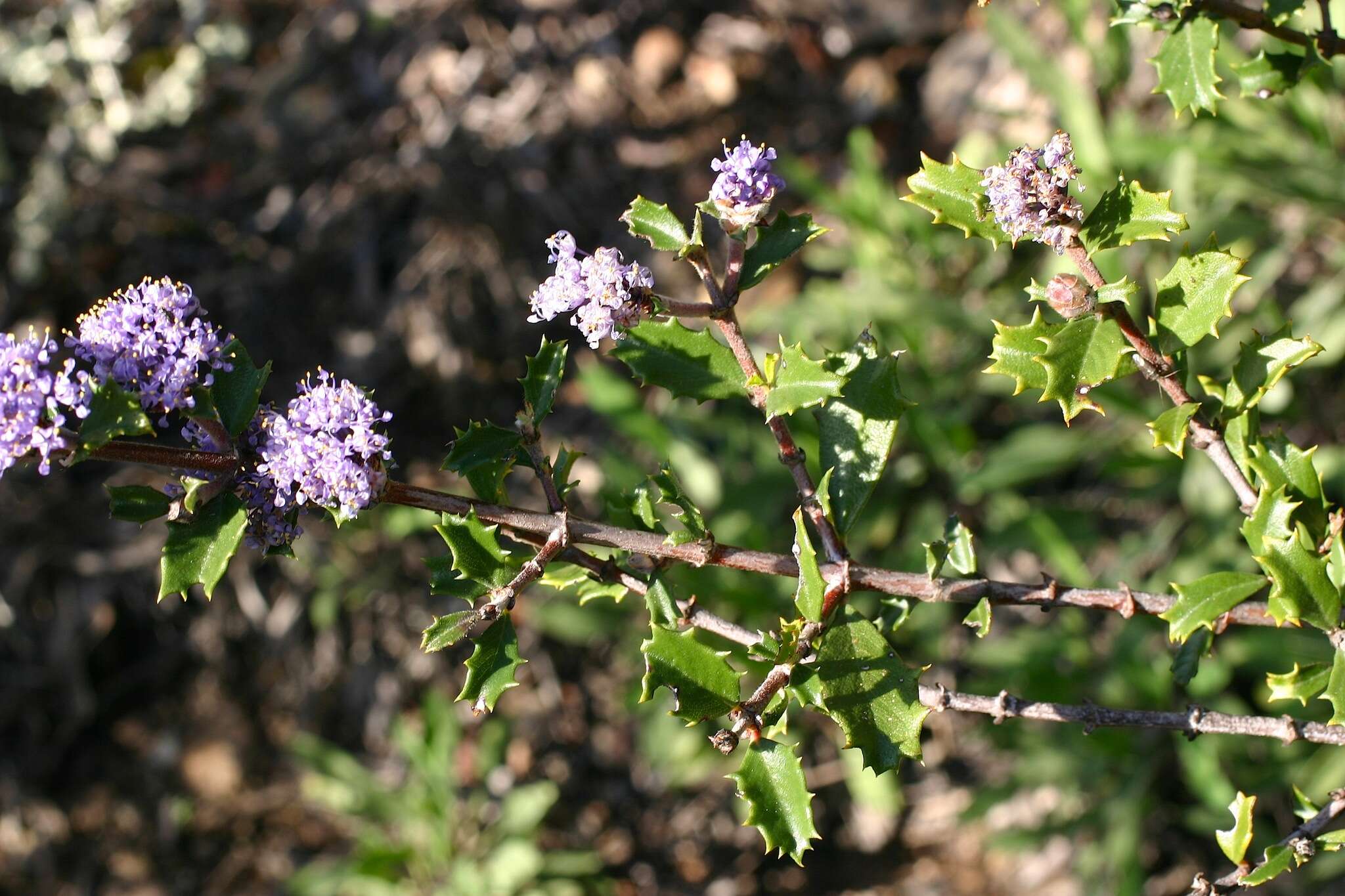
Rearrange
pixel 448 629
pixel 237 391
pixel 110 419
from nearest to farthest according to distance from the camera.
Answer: pixel 110 419 → pixel 448 629 → pixel 237 391

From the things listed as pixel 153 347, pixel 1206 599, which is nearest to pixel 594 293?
pixel 153 347

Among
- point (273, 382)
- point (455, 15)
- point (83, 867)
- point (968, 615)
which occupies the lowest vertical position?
point (968, 615)

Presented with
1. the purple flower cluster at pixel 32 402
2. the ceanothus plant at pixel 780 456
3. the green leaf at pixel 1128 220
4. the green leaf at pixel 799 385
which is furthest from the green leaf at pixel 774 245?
the purple flower cluster at pixel 32 402

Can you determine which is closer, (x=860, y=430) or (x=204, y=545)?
(x=204, y=545)

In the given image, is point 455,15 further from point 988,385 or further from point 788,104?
point 988,385

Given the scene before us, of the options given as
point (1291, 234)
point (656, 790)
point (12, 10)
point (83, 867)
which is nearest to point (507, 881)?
point (656, 790)

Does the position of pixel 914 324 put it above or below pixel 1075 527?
above

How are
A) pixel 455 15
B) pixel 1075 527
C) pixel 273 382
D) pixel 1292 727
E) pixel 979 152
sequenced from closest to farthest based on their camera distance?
pixel 1292 727 → pixel 1075 527 → pixel 979 152 → pixel 273 382 → pixel 455 15

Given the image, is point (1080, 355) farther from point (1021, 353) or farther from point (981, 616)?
point (981, 616)
